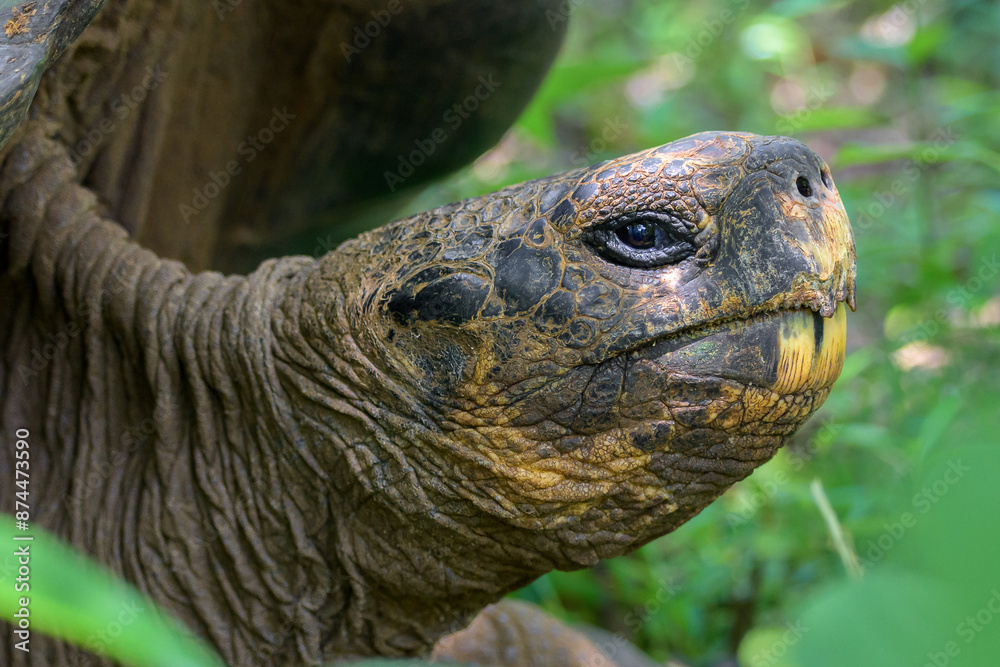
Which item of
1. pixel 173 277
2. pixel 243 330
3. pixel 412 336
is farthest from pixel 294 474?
pixel 173 277

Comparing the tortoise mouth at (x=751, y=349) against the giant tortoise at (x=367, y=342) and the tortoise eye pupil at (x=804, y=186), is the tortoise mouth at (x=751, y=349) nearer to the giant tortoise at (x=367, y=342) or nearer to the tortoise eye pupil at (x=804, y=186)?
the giant tortoise at (x=367, y=342)

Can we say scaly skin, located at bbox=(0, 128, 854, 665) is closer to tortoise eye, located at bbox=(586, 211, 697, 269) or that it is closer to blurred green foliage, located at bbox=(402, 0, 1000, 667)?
tortoise eye, located at bbox=(586, 211, 697, 269)

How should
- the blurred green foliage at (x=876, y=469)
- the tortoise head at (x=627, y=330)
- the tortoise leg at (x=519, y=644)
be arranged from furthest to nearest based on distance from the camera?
the tortoise leg at (x=519, y=644)
the tortoise head at (x=627, y=330)
the blurred green foliage at (x=876, y=469)

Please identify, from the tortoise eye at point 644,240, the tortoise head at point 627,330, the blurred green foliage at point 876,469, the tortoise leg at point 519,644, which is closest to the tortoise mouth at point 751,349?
the tortoise head at point 627,330

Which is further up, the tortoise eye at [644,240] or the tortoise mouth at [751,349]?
the tortoise eye at [644,240]

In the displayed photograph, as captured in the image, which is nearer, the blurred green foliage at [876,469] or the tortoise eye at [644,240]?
the blurred green foliage at [876,469]

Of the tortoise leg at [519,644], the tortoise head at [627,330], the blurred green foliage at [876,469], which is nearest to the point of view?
the blurred green foliage at [876,469]

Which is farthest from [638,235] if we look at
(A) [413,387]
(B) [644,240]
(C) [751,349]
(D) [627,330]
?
(A) [413,387]

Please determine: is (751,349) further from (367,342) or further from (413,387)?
(367,342)

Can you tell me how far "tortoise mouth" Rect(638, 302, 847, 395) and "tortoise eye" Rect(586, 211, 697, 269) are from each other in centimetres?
14

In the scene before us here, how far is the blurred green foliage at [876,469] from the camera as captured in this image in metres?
0.54

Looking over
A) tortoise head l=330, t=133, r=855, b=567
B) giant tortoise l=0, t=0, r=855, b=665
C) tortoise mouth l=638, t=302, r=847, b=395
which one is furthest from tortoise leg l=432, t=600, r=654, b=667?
tortoise mouth l=638, t=302, r=847, b=395

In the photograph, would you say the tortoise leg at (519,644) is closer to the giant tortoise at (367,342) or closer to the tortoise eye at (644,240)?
the giant tortoise at (367,342)

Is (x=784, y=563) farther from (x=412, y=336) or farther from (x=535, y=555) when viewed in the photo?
(x=412, y=336)
